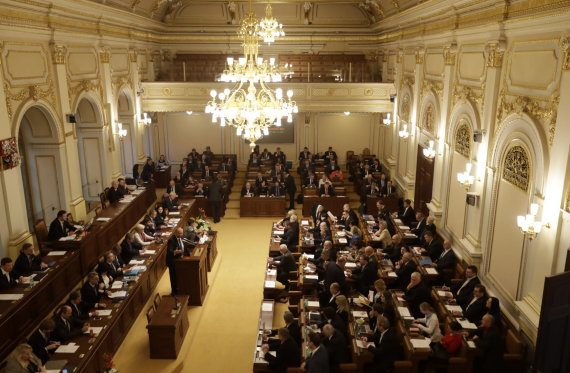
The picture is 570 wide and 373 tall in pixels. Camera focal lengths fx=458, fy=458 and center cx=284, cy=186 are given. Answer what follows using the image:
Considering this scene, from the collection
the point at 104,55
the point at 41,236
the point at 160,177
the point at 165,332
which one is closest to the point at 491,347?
the point at 165,332

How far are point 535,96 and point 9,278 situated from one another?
8889 millimetres

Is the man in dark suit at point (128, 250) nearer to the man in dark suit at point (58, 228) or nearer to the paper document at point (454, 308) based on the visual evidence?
the man in dark suit at point (58, 228)

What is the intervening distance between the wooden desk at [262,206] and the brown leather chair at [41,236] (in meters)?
6.36

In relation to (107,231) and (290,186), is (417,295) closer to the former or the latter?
(107,231)

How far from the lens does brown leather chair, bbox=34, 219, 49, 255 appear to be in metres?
9.48

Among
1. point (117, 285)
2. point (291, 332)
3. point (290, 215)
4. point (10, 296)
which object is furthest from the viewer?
point (290, 215)

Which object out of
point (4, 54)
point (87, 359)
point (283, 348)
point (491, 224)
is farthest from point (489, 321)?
point (4, 54)

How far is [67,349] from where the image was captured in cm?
670

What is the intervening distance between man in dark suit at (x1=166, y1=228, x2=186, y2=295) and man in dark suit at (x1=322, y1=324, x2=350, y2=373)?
13.4 feet

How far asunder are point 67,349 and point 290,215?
6241 mm

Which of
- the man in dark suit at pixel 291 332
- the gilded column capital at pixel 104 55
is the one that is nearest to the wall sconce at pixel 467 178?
the man in dark suit at pixel 291 332

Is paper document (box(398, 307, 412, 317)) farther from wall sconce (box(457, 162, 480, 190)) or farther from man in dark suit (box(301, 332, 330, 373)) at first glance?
wall sconce (box(457, 162, 480, 190))

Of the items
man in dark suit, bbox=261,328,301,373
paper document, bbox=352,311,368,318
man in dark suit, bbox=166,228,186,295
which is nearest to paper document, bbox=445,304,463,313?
paper document, bbox=352,311,368,318

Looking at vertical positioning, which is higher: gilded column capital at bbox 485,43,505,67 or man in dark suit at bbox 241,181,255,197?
gilded column capital at bbox 485,43,505,67
